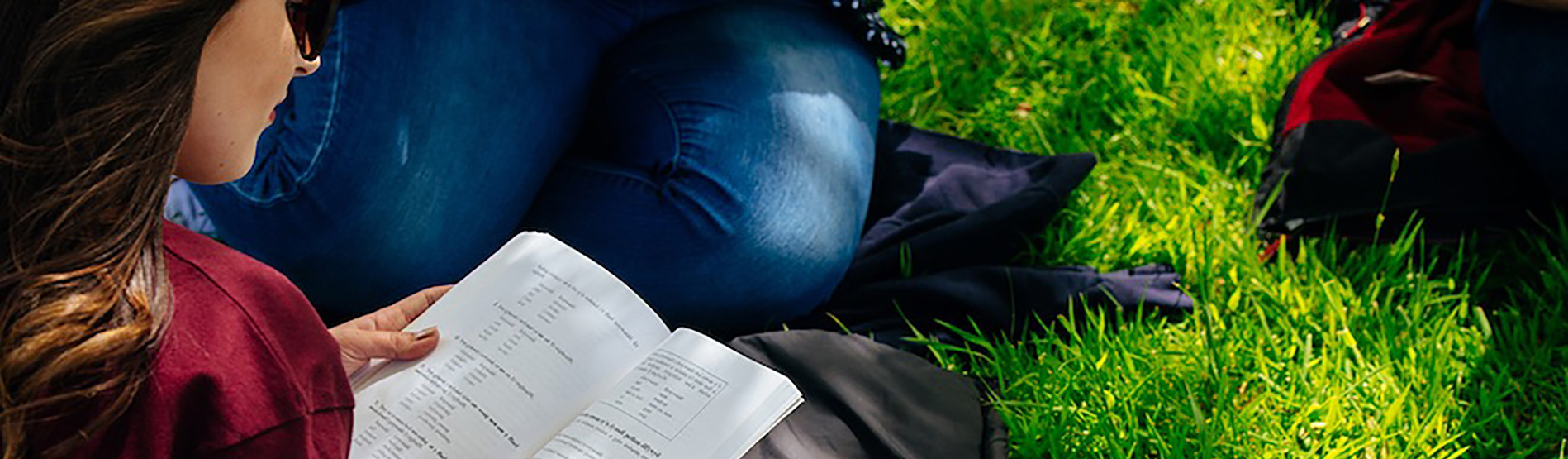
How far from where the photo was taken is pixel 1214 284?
7.29 feet

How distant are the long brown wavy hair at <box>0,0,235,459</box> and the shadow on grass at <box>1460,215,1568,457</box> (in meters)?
1.63

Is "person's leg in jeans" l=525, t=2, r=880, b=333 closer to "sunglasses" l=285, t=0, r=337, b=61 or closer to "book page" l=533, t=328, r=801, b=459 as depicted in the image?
"book page" l=533, t=328, r=801, b=459

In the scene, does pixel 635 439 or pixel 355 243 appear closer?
pixel 635 439

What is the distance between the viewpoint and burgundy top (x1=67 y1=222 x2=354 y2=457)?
109cm

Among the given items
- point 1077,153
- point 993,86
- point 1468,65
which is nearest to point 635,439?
point 1077,153

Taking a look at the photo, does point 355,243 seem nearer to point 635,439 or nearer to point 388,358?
point 388,358

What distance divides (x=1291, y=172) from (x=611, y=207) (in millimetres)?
1074

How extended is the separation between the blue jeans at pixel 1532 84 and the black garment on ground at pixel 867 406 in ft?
3.15

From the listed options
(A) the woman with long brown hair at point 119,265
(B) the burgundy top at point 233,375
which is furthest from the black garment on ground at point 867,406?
(A) the woman with long brown hair at point 119,265

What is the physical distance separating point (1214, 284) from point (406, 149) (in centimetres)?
121

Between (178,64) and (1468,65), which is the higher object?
(178,64)

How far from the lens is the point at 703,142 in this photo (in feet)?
7.16

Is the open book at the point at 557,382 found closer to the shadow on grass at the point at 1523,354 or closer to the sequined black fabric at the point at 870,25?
the sequined black fabric at the point at 870,25

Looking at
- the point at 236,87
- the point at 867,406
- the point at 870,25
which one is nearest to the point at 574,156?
the point at 870,25
